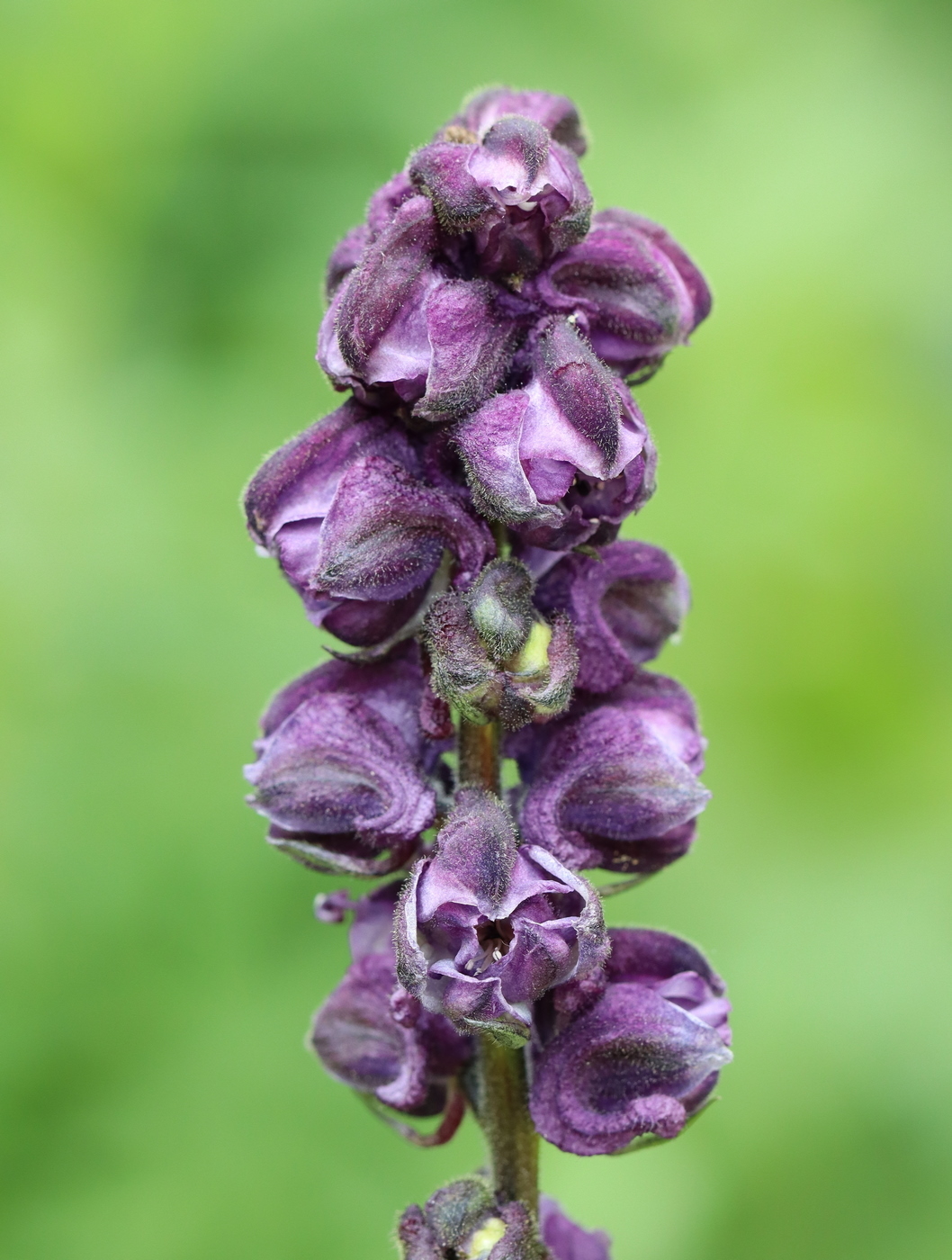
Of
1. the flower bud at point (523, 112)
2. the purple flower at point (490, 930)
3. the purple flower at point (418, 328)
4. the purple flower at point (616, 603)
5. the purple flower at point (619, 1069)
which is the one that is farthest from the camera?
the flower bud at point (523, 112)

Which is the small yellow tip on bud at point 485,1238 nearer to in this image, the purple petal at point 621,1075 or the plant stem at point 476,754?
the purple petal at point 621,1075

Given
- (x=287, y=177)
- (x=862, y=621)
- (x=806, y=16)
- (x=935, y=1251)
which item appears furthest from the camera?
(x=806, y=16)

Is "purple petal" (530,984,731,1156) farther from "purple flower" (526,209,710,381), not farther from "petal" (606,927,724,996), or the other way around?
"purple flower" (526,209,710,381)

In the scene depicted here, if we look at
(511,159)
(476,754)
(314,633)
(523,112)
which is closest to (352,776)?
(476,754)

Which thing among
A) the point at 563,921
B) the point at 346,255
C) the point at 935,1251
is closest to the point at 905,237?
the point at 935,1251

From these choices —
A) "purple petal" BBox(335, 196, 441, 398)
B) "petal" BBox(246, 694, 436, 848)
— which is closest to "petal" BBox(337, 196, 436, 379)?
"purple petal" BBox(335, 196, 441, 398)

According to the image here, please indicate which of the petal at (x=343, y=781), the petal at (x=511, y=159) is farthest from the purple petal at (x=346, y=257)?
the petal at (x=343, y=781)

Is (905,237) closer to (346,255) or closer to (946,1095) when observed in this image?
(946,1095)

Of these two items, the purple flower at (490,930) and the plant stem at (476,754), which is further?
the plant stem at (476,754)
